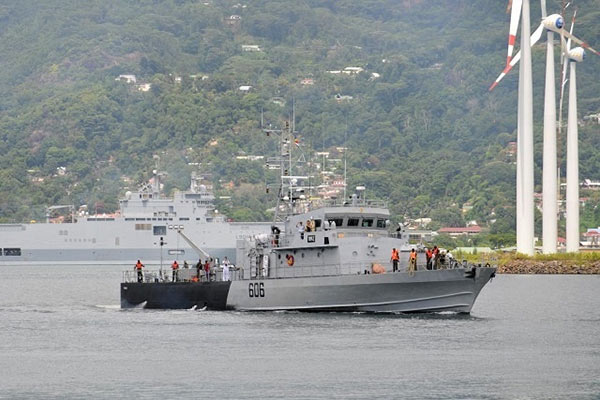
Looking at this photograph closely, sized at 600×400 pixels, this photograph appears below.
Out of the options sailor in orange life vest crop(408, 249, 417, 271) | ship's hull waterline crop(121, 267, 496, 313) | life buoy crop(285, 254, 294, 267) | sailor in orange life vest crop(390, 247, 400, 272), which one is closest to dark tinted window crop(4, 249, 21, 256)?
ship's hull waterline crop(121, 267, 496, 313)

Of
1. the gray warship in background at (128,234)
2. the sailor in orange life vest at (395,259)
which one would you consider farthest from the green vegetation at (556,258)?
the gray warship in background at (128,234)

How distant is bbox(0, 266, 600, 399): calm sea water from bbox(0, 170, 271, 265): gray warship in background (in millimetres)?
109148

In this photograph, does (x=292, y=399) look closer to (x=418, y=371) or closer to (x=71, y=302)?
(x=418, y=371)

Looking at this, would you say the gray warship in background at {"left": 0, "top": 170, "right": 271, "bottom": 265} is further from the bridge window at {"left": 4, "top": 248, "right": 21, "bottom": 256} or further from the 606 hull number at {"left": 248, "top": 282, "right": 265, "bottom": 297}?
the 606 hull number at {"left": 248, "top": 282, "right": 265, "bottom": 297}

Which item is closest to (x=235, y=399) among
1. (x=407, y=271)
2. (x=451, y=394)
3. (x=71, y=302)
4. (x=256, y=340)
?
(x=451, y=394)

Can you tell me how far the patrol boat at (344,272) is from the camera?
2479 inches

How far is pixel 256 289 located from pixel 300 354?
48.9ft

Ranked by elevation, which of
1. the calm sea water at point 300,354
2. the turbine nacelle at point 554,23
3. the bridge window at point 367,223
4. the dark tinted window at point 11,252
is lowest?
the calm sea water at point 300,354

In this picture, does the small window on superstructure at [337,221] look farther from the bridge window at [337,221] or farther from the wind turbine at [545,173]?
the wind turbine at [545,173]

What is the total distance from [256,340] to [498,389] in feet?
47.8

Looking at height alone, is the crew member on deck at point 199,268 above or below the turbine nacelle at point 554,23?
below

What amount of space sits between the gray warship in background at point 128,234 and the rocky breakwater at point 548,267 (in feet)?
227

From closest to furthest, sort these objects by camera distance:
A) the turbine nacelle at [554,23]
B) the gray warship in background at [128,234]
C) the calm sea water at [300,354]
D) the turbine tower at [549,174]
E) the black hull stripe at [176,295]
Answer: the calm sea water at [300,354] < the black hull stripe at [176,295] < the turbine tower at [549,174] < the turbine nacelle at [554,23] < the gray warship in background at [128,234]

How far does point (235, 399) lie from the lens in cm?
4281
